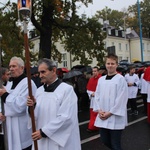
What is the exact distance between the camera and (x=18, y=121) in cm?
390

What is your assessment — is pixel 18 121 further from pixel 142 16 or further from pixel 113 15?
pixel 113 15

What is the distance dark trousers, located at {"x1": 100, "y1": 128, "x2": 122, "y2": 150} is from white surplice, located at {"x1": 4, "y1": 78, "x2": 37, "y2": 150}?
3.89ft

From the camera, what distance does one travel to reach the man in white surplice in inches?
124

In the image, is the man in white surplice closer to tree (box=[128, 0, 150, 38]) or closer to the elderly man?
the elderly man

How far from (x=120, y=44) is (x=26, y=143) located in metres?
48.6

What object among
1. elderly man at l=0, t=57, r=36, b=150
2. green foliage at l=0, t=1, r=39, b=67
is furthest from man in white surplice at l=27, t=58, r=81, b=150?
green foliage at l=0, t=1, r=39, b=67

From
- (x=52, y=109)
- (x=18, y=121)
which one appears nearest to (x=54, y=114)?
(x=52, y=109)

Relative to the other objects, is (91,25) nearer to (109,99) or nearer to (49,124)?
(109,99)

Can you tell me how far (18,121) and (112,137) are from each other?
4.66 ft

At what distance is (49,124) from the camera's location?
3.15 m

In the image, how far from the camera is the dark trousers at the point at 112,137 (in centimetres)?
420

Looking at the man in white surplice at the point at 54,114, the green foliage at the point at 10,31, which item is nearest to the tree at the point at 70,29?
the green foliage at the point at 10,31

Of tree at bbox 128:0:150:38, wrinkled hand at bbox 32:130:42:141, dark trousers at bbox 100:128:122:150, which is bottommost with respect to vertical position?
dark trousers at bbox 100:128:122:150

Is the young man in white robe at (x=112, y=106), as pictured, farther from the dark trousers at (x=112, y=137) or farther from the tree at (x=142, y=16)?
the tree at (x=142, y=16)
